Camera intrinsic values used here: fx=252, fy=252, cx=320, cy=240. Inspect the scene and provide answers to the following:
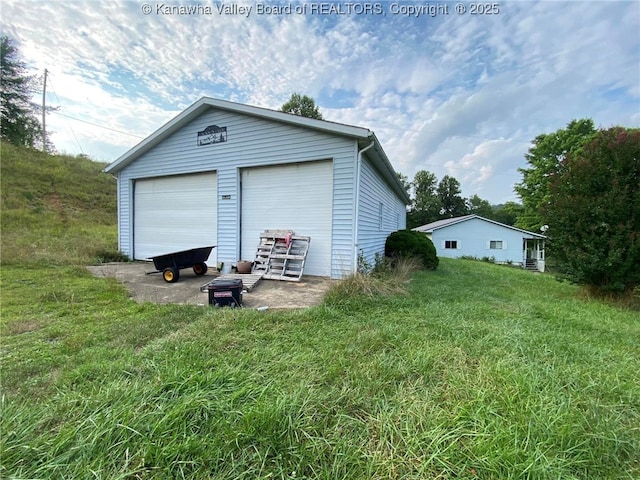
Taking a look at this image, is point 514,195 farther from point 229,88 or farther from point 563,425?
point 563,425

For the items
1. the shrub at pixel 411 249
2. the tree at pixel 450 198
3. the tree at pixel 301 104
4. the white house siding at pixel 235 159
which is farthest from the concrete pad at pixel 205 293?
the tree at pixel 450 198

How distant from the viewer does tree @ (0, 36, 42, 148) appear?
51.9 feet

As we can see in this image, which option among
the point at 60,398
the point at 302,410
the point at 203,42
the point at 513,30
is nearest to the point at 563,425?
the point at 302,410

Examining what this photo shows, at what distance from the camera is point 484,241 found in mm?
24828

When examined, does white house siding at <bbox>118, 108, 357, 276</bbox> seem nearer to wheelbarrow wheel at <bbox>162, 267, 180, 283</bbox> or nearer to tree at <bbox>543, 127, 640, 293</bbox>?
wheelbarrow wheel at <bbox>162, 267, 180, 283</bbox>

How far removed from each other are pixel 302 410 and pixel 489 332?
2570 millimetres

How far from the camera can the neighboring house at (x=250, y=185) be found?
614 centimetres

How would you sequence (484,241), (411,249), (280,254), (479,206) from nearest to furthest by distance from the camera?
(280,254) < (411,249) < (484,241) < (479,206)

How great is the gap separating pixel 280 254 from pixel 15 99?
2380 cm

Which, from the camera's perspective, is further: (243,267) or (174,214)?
(174,214)

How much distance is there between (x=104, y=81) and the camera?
7.95 metres

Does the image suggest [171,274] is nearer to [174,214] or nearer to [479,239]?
[174,214]

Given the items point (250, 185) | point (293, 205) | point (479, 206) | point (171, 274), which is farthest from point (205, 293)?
point (479, 206)

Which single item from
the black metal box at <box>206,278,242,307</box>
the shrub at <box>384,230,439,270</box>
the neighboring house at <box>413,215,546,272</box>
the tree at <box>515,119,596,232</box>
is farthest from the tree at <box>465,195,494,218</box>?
the black metal box at <box>206,278,242,307</box>
